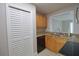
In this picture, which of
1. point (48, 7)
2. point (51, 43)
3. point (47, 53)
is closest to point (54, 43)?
point (51, 43)

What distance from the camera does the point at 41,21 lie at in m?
0.96

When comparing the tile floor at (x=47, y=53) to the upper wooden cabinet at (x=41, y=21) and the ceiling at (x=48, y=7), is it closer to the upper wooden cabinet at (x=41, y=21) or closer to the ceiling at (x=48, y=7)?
the upper wooden cabinet at (x=41, y=21)

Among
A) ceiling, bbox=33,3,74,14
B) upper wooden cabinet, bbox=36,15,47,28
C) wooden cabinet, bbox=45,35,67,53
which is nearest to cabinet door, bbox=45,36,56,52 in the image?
wooden cabinet, bbox=45,35,67,53

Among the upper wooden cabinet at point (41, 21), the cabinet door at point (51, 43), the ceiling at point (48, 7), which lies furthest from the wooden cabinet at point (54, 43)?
the ceiling at point (48, 7)

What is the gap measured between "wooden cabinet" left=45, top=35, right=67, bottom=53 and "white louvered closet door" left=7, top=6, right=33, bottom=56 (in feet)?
0.66

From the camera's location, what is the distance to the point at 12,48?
874mm

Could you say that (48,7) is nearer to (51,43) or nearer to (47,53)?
(51,43)

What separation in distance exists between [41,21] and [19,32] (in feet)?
0.89

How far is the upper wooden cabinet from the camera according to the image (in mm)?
941

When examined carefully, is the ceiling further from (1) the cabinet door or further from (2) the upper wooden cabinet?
(1) the cabinet door

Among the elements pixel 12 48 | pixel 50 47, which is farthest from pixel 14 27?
pixel 50 47

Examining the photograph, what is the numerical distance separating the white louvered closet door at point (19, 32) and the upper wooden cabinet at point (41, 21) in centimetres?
8

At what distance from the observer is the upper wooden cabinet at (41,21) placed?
0.94 meters

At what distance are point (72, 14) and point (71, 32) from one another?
196 millimetres
